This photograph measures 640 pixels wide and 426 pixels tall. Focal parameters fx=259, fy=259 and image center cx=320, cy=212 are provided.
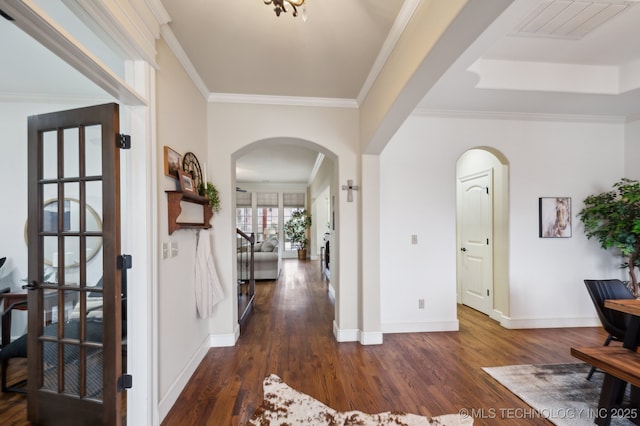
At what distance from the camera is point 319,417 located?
1828mm

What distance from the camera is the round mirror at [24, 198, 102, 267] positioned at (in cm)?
167

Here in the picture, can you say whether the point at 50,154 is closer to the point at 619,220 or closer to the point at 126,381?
the point at 126,381

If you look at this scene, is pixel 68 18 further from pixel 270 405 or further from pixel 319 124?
pixel 270 405

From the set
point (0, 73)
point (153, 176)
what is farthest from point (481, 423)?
point (0, 73)

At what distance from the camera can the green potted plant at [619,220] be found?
9.85 ft

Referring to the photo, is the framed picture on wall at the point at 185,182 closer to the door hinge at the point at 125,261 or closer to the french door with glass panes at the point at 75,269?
the french door with glass panes at the point at 75,269

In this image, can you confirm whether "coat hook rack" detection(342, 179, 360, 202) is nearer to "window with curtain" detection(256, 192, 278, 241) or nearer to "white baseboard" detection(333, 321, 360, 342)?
"white baseboard" detection(333, 321, 360, 342)

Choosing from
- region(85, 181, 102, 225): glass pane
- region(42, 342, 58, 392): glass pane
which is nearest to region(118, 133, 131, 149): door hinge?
region(85, 181, 102, 225): glass pane

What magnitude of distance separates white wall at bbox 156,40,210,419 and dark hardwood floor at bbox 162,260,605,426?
21 centimetres

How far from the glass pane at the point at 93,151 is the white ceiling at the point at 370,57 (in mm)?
917

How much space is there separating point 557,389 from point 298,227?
8419mm

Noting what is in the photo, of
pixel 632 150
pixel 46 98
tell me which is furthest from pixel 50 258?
pixel 632 150

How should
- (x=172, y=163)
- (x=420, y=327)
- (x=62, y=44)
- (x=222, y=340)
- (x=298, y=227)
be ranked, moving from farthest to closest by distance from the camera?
(x=298, y=227), (x=420, y=327), (x=222, y=340), (x=172, y=163), (x=62, y=44)

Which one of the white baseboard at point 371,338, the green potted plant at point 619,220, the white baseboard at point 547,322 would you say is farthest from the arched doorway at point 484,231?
the white baseboard at point 371,338
